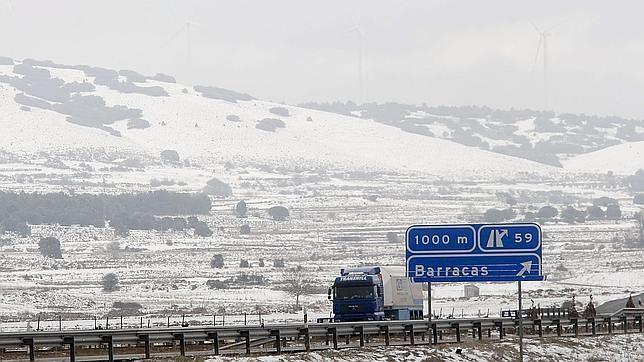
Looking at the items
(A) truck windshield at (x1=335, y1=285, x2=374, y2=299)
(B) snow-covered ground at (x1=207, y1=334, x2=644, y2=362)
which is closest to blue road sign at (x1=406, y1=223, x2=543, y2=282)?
(B) snow-covered ground at (x1=207, y1=334, x2=644, y2=362)


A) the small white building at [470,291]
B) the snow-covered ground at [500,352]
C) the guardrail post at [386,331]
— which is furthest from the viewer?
the small white building at [470,291]

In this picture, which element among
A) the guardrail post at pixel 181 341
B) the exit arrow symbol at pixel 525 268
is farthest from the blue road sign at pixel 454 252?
the guardrail post at pixel 181 341

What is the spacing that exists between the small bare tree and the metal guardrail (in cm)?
8005

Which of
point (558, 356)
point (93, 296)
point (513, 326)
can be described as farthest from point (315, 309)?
point (558, 356)

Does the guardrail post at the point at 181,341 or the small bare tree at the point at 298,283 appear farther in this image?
the small bare tree at the point at 298,283

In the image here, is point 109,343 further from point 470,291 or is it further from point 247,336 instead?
point 470,291

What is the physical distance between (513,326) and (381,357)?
15.2 metres

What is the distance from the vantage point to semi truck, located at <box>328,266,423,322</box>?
74.3 metres

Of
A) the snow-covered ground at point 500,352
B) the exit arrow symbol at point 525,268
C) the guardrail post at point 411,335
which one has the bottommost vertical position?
the snow-covered ground at point 500,352

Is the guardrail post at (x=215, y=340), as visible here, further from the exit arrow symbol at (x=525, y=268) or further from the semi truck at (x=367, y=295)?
the semi truck at (x=367, y=295)

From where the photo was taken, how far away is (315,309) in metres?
119

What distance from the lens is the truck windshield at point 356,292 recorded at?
74.4 meters

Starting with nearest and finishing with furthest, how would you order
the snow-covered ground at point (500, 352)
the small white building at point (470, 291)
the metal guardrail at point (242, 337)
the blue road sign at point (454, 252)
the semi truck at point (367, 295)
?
1. the metal guardrail at point (242, 337)
2. the snow-covered ground at point (500, 352)
3. the blue road sign at point (454, 252)
4. the semi truck at point (367, 295)
5. the small white building at point (470, 291)

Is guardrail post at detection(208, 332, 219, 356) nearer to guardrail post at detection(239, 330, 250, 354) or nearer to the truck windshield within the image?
guardrail post at detection(239, 330, 250, 354)
